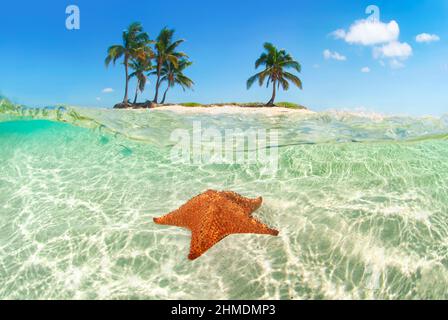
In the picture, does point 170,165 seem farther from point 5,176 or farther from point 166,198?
point 5,176

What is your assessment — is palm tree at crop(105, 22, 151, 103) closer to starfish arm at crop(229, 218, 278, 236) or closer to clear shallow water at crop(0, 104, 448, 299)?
clear shallow water at crop(0, 104, 448, 299)

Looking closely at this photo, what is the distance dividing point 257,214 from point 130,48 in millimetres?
38570

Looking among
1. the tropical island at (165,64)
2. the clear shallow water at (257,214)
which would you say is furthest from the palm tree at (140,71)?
the clear shallow water at (257,214)

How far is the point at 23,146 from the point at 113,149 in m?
4.62

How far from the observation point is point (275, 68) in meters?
37.9

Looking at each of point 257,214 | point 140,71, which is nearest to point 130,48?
point 140,71

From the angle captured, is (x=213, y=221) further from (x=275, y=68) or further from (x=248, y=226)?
(x=275, y=68)

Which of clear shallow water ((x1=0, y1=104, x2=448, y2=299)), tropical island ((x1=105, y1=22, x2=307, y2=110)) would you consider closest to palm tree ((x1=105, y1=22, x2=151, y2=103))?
tropical island ((x1=105, y1=22, x2=307, y2=110))

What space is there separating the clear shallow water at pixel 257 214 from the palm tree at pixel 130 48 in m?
28.2

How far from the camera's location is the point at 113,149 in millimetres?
14242

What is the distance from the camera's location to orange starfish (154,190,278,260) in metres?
5.32

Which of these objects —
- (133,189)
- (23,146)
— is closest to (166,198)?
(133,189)

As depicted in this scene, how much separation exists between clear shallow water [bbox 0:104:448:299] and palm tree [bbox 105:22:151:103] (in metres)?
28.2
